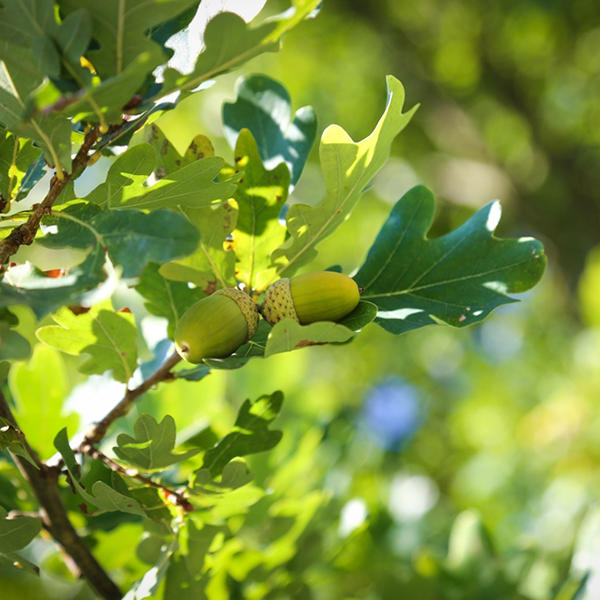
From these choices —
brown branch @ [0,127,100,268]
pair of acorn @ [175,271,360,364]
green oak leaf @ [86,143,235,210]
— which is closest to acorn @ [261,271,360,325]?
pair of acorn @ [175,271,360,364]

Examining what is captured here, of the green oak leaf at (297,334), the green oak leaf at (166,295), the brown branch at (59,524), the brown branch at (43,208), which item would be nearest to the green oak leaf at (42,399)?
the brown branch at (59,524)

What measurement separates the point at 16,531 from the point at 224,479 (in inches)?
8.1

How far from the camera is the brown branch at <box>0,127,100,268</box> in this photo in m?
0.49

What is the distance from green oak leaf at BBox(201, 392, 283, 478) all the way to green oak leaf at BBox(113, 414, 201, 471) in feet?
0.17

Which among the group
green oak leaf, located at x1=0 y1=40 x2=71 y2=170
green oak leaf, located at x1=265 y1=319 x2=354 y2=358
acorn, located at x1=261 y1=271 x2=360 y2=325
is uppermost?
green oak leaf, located at x1=0 y1=40 x2=71 y2=170

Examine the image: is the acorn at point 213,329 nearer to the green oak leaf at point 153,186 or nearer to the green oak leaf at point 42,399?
the green oak leaf at point 153,186

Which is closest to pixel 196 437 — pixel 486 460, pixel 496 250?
pixel 496 250

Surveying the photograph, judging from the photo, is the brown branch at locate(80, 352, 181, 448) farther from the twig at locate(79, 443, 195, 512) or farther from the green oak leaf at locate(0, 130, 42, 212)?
the green oak leaf at locate(0, 130, 42, 212)

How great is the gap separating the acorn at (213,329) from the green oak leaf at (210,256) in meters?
0.09

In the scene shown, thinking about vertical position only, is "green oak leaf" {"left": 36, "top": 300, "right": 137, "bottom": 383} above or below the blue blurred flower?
above

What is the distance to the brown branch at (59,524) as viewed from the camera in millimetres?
626

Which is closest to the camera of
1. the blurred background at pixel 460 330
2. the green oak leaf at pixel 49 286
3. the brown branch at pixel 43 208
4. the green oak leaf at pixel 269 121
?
the green oak leaf at pixel 49 286

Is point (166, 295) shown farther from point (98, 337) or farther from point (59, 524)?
point (59, 524)

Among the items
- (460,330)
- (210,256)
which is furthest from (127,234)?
(460,330)
